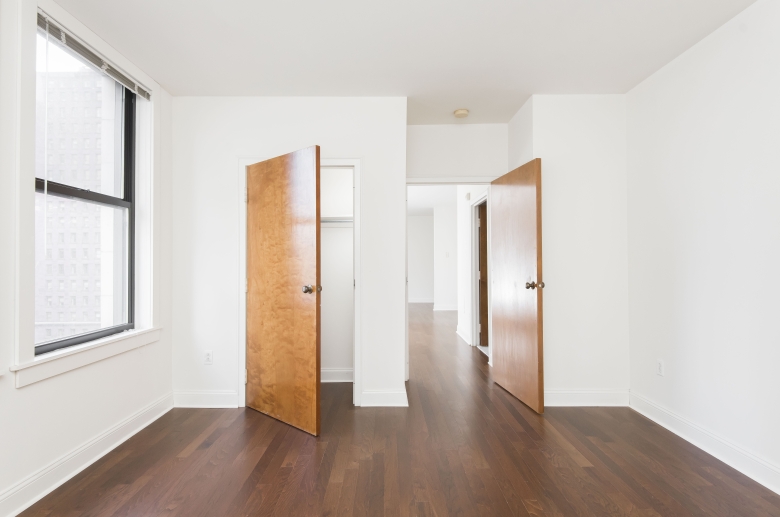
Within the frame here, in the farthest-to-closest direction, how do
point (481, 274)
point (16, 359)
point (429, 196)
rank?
point (429, 196)
point (481, 274)
point (16, 359)

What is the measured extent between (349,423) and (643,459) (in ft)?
6.16

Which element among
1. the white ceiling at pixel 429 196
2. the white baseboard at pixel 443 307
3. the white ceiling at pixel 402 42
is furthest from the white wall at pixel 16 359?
the white baseboard at pixel 443 307

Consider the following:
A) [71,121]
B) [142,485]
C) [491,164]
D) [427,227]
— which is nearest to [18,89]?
[71,121]

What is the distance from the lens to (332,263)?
13.0 ft

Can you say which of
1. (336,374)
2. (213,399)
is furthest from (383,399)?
(213,399)

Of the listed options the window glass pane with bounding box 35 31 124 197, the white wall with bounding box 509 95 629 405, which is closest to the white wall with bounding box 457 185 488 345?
the white wall with bounding box 509 95 629 405

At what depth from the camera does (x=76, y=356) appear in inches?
86.9

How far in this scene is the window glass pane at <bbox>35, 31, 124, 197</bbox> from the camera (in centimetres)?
210

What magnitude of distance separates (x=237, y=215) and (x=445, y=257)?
722 cm

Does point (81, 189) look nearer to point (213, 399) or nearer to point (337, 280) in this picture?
point (213, 399)

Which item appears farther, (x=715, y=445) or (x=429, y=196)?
Result: (x=429, y=196)

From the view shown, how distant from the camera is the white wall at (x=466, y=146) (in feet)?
13.0

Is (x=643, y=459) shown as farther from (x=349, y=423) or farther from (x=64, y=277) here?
(x=64, y=277)

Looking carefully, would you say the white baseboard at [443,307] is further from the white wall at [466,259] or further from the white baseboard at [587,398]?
the white baseboard at [587,398]
